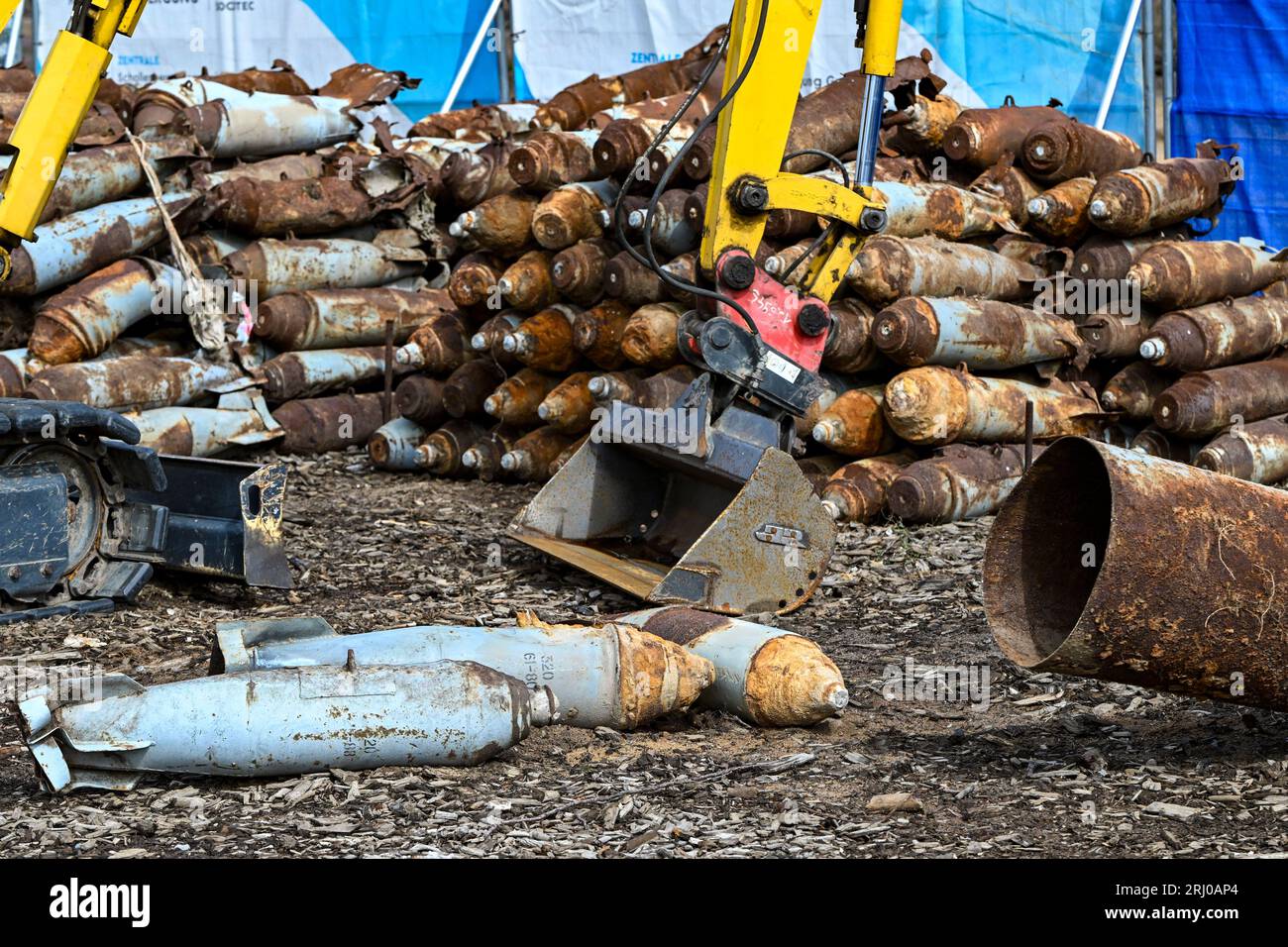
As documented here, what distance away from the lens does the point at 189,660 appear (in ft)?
18.5

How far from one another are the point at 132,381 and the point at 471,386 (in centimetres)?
197

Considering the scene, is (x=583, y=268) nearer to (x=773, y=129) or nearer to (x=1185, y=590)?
(x=773, y=129)

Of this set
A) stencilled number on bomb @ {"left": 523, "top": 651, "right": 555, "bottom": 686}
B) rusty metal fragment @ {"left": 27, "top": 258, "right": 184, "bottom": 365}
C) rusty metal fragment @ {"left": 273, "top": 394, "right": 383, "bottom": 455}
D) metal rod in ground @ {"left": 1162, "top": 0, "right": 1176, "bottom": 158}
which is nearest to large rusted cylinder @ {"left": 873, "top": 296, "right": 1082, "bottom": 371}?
metal rod in ground @ {"left": 1162, "top": 0, "right": 1176, "bottom": 158}

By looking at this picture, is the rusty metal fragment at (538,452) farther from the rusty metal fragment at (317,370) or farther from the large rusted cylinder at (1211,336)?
the large rusted cylinder at (1211,336)

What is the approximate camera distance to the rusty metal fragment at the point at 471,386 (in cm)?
934

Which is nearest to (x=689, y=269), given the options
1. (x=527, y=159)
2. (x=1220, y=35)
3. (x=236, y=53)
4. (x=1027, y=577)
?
(x=527, y=159)

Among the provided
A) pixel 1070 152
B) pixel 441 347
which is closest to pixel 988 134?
pixel 1070 152

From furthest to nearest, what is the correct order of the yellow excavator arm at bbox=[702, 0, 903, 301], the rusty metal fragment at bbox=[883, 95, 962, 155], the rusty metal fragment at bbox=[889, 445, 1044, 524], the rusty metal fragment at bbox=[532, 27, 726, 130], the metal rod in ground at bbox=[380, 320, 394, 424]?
the rusty metal fragment at bbox=[532, 27, 726, 130]
the metal rod in ground at bbox=[380, 320, 394, 424]
the rusty metal fragment at bbox=[883, 95, 962, 155]
the rusty metal fragment at bbox=[889, 445, 1044, 524]
the yellow excavator arm at bbox=[702, 0, 903, 301]

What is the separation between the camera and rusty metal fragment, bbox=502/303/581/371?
8.63 metres

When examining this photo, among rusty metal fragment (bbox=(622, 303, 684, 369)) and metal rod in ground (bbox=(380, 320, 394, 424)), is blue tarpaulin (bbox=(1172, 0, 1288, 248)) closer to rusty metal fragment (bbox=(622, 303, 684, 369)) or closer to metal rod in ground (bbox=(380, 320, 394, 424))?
rusty metal fragment (bbox=(622, 303, 684, 369))

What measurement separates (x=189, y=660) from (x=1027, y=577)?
3052 mm

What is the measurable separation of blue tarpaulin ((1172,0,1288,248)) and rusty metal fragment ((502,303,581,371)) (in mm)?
4625

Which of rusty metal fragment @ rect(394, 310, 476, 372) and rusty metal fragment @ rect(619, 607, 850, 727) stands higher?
rusty metal fragment @ rect(394, 310, 476, 372)

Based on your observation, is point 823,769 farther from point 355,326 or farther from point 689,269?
point 355,326
